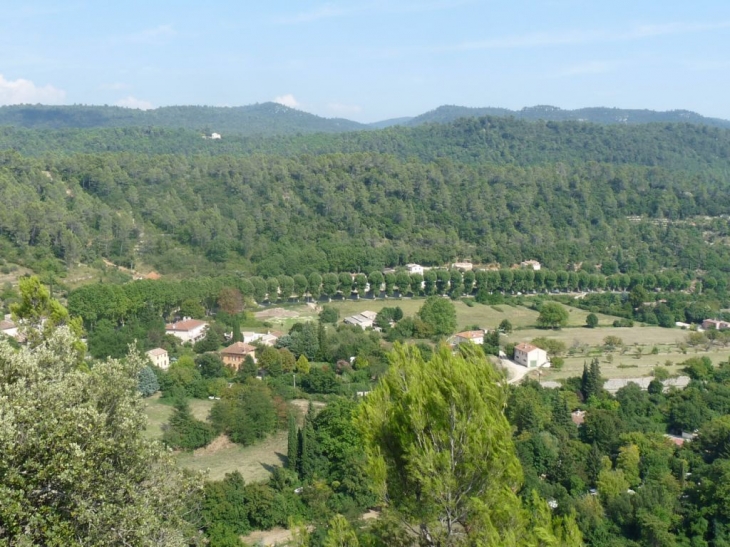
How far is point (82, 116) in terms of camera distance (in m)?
136

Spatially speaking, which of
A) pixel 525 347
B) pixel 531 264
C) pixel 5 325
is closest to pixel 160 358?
pixel 5 325

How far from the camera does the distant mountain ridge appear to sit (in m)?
132

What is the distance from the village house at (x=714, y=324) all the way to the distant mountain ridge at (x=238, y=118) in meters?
75.6

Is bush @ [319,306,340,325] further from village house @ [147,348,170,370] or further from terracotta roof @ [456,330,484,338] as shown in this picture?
village house @ [147,348,170,370]

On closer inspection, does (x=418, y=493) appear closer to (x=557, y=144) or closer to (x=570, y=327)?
(x=570, y=327)

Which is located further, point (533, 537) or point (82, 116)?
point (82, 116)

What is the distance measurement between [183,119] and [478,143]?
303ft

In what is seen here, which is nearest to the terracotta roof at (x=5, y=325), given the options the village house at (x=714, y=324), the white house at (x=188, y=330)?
the white house at (x=188, y=330)

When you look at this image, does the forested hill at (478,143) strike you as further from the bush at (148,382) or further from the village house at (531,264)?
the bush at (148,382)

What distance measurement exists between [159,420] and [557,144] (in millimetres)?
72635

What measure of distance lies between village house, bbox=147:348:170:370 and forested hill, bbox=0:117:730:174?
53.2m

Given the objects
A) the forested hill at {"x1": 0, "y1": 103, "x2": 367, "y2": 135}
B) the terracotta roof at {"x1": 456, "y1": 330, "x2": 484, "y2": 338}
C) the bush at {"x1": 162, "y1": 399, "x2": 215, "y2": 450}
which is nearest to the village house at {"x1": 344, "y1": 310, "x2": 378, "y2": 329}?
the terracotta roof at {"x1": 456, "y1": 330, "x2": 484, "y2": 338}

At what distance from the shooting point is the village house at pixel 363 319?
34938mm

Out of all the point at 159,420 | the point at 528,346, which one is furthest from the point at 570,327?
the point at 159,420
